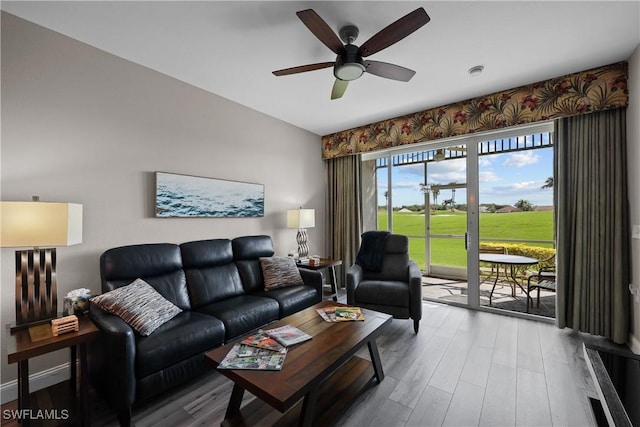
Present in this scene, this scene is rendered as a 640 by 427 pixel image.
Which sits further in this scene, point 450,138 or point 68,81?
point 450,138

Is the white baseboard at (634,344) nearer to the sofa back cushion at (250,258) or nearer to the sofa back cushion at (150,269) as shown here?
the sofa back cushion at (250,258)

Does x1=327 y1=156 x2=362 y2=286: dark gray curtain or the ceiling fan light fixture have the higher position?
the ceiling fan light fixture

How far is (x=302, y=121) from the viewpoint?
13.3ft

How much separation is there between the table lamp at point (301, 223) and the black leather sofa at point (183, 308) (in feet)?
1.78

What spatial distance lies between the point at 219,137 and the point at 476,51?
2.78m

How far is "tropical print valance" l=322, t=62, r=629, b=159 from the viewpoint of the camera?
8.37 ft

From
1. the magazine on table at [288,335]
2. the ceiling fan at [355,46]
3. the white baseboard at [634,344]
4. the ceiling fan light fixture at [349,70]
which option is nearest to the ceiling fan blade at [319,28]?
the ceiling fan at [355,46]

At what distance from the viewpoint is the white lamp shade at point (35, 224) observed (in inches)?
60.1

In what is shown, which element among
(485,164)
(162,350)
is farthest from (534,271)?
(162,350)

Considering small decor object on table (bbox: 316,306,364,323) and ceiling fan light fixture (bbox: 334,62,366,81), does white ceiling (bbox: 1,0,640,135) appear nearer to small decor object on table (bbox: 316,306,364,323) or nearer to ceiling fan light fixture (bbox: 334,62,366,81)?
ceiling fan light fixture (bbox: 334,62,366,81)

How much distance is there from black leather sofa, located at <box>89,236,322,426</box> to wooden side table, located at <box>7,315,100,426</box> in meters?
0.10

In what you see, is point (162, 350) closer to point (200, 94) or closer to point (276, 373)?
point (276, 373)

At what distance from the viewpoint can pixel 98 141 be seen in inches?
91.2

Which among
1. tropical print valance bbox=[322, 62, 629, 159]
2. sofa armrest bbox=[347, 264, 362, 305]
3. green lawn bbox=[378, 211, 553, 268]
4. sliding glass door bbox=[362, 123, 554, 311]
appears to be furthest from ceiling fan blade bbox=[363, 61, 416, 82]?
green lawn bbox=[378, 211, 553, 268]
